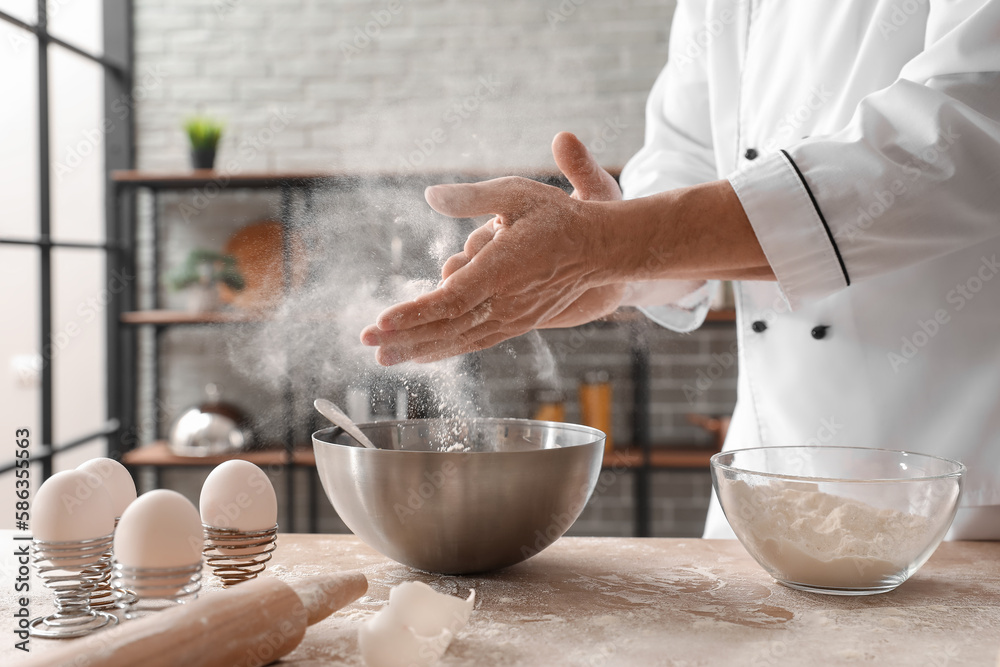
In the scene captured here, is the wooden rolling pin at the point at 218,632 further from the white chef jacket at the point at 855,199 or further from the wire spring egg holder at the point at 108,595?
the white chef jacket at the point at 855,199

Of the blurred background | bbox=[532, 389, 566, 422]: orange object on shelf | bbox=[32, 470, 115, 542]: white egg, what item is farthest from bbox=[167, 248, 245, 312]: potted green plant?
bbox=[32, 470, 115, 542]: white egg

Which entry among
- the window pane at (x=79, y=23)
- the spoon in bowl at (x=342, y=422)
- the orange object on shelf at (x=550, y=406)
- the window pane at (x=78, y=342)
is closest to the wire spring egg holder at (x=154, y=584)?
Result: the spoon in bowl at (x=342, y=422)

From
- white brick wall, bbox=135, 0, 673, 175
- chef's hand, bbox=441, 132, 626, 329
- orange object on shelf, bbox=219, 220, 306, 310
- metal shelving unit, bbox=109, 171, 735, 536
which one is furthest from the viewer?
white brick wall, bbox=135, 0, 673, 175

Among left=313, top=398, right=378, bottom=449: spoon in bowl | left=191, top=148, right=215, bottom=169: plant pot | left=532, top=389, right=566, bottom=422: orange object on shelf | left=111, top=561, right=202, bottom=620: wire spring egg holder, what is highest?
left=191, top=148, right=215, bottom=169: plant pot

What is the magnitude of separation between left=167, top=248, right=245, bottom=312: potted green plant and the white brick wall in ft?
1.70

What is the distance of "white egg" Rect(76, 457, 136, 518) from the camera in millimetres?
780

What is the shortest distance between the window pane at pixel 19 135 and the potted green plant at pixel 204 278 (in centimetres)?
54

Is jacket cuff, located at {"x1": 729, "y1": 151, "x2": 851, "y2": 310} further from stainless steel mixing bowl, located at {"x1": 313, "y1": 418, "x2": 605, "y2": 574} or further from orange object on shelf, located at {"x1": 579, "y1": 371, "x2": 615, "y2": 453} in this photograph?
orange object on shelf, located at {"x1": 579, "y1": 371, "x2": 615, "y2": 453}

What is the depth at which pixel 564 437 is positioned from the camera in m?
0.96

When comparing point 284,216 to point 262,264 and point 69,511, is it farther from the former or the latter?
point 69,511

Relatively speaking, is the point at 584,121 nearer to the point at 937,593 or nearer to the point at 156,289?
the point at 156,289

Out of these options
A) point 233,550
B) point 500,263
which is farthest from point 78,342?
point 500,263

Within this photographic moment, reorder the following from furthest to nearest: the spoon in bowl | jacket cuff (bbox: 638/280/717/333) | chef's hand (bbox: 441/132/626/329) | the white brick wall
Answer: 1. the white brick wall
2. jacket cuff (bbox: 638/280/717/333)
3. chef's hand (bbox: 441/132/626/329)
4. the spoon in bowl

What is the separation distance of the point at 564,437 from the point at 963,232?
500 millimetres
